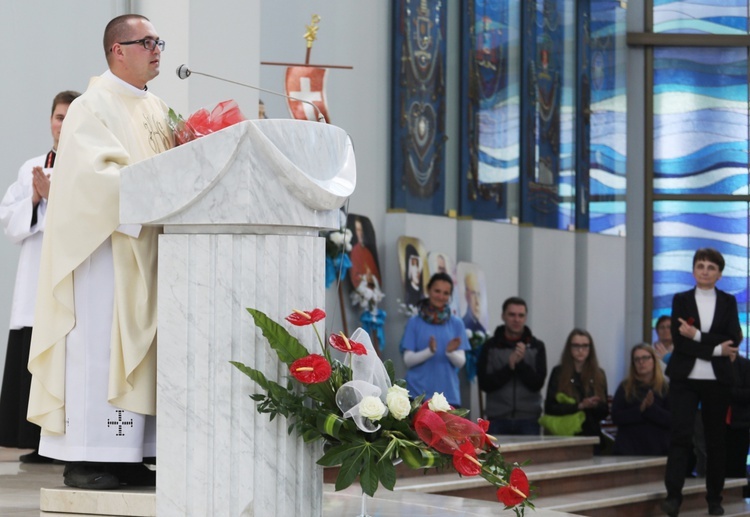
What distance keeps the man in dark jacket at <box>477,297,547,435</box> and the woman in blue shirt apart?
0.59 meters

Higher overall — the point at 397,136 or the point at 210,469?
the point at 397,136

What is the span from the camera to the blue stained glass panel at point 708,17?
592 inches

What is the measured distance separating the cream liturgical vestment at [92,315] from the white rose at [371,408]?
80 cm

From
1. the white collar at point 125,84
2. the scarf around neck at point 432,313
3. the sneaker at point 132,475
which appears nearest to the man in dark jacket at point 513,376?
the scarf around neck at point 432,313

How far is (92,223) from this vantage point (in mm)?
3855

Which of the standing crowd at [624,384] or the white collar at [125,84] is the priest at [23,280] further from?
the standing crowd at [624,384]

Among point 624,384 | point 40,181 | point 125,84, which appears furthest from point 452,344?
point 125,84

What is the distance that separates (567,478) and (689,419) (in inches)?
65.1

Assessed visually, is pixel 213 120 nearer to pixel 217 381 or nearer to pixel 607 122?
pixel 217 381

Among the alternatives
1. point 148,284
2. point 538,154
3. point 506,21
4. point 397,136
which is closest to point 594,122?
point 538,154

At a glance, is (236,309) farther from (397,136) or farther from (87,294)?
(397,136)

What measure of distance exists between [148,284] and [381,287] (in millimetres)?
6341

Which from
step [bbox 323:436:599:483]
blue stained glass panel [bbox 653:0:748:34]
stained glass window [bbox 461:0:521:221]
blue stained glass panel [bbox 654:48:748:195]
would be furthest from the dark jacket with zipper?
blue stained glass panel [bbox 653:0:748:34]

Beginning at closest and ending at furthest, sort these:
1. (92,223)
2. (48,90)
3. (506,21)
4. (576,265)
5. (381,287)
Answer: (92,223) < (48,90) < (381,287) < (506,21) < (576,265)
